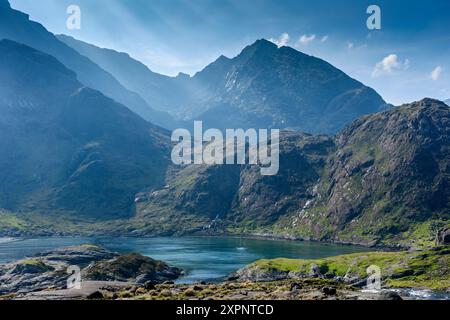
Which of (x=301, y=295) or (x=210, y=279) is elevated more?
(x=301, y=295)
